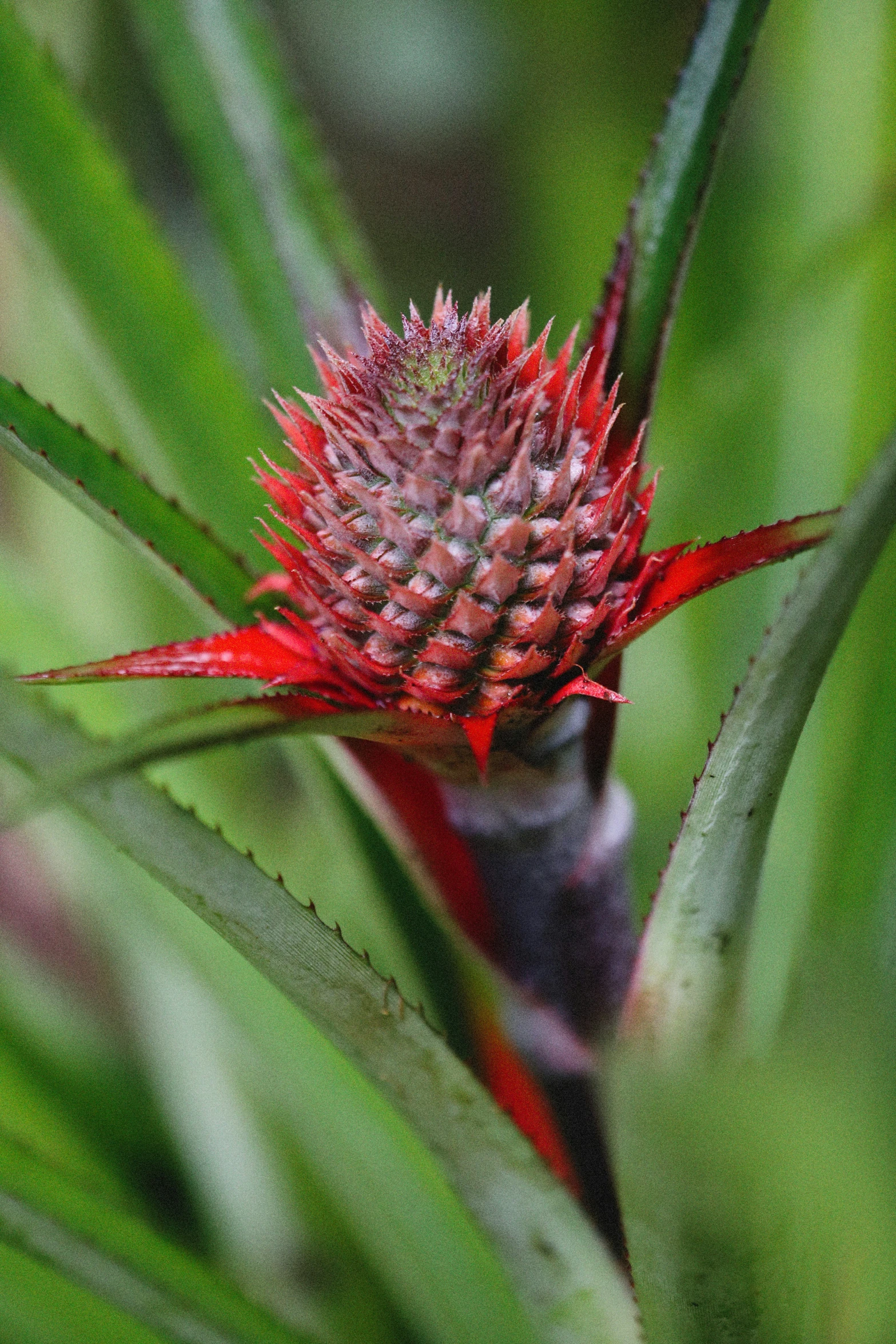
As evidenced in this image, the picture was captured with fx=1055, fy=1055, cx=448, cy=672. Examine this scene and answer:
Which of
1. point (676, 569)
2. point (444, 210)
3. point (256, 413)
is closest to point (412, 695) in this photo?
point (676, 569)

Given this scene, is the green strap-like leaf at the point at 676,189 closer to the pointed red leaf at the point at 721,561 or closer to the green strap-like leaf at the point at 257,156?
the pointed red leaf at the point at 721,561

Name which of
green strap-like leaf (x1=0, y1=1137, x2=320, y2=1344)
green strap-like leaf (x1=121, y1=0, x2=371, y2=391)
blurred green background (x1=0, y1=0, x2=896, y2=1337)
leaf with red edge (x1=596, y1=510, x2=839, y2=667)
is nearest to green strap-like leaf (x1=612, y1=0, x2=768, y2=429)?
blurred green background (x1=0, y1=0, x2=896, y2=1337)

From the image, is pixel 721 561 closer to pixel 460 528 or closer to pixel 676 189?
pixel 460 528

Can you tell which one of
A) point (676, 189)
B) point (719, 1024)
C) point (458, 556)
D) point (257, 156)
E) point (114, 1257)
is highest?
point (257, 156)

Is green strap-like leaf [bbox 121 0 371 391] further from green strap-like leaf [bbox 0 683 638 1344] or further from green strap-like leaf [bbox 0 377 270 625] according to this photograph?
green strap-like leaf [bbox 0 683 638 1344]

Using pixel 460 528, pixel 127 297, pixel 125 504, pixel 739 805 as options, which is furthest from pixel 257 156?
pixel 739 805

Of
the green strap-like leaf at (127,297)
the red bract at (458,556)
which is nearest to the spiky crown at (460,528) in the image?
the red bract at (458,556)
